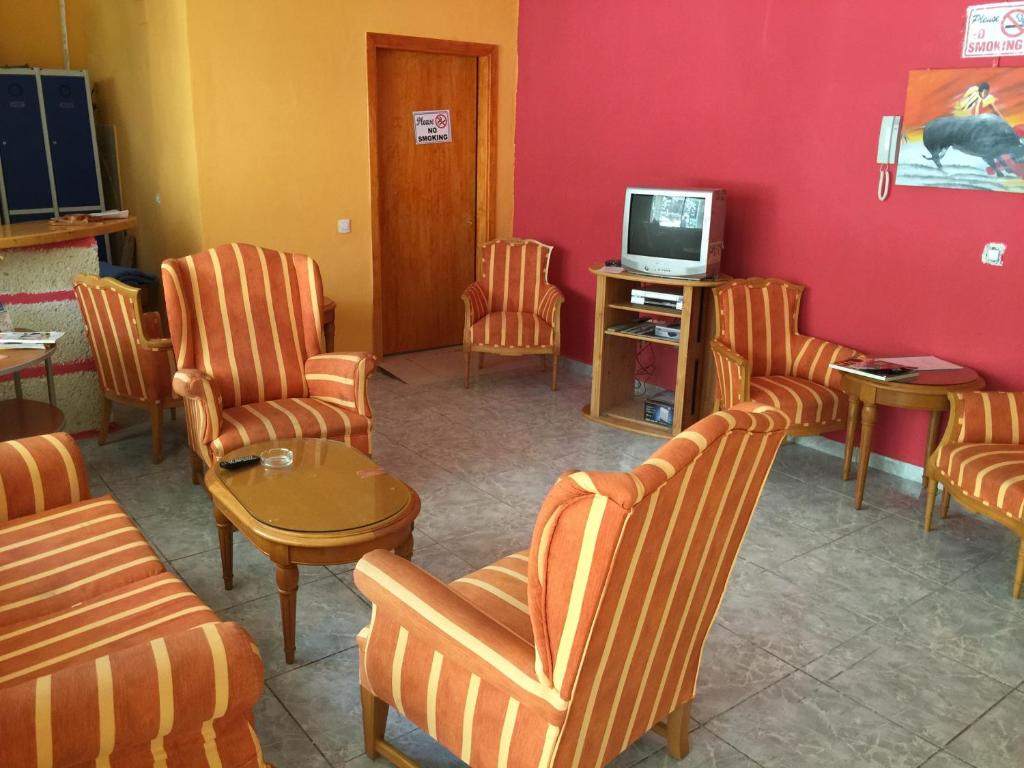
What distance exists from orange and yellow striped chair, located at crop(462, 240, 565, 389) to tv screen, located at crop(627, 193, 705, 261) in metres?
0.86

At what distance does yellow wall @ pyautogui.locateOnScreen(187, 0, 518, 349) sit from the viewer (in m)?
5.18

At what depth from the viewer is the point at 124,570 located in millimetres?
2318

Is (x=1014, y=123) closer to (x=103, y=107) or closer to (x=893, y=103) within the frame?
(x=893, y=103)

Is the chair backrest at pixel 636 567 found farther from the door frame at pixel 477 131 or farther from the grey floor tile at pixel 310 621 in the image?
the door frame at pixel 477 131

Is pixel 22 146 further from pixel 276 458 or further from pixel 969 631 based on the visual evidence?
pixel 969 631

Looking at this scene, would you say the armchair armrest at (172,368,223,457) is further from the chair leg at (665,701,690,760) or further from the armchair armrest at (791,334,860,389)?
the armchair armrest at (791,334,860,389)

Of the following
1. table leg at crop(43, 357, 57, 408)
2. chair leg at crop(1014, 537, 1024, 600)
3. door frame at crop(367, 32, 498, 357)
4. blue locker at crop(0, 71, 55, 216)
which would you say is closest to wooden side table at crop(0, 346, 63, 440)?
table leg at crop(43, 357, 57, 408)

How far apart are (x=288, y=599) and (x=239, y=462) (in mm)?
596

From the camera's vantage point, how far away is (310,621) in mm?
2949

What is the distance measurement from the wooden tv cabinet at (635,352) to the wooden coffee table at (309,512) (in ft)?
7.43

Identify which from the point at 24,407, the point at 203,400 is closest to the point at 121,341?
the point at 24,407

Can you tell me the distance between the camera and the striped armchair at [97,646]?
1.43m

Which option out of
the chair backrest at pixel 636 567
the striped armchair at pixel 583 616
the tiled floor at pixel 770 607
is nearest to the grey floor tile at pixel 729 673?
the tiled floor at pixel 770 607

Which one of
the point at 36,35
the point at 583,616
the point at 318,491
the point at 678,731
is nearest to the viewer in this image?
the point at 583,616
